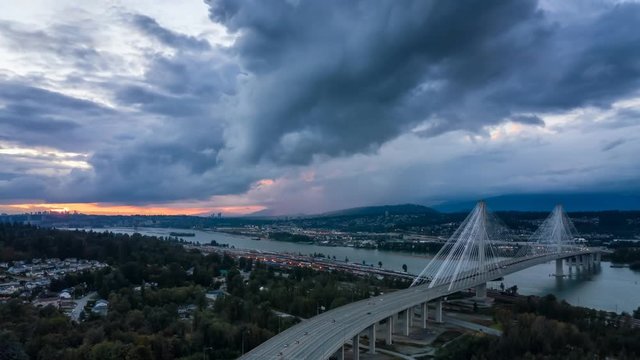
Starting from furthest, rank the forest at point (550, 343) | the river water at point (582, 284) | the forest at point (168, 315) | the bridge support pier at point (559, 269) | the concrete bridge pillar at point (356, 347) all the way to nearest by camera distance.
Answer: the bridge support pier at point (559, 269) < the river water at point (582, 284) < the concrete bridge pillar at point (356, 347) < the forest at point (550, 343) < the forest at point (168, 315)

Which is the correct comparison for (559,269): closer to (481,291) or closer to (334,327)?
(481,291)

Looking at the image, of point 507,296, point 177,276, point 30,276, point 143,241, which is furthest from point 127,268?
point 507,296

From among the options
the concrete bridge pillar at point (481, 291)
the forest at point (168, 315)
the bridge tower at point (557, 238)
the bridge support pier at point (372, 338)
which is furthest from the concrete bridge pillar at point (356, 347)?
the bridge tower at point (557, 238)

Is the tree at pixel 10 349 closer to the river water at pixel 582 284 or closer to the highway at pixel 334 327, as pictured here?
the highway at pixel 334 327

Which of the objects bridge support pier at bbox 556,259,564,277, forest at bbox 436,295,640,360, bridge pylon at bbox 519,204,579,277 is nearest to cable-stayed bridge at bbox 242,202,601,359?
bridge support pier at bbox 556,259,564,277

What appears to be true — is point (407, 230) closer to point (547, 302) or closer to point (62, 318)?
point (547, 302)

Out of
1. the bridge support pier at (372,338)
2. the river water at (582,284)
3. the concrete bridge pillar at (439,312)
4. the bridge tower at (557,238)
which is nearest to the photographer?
the bridge support pier at (372,338)

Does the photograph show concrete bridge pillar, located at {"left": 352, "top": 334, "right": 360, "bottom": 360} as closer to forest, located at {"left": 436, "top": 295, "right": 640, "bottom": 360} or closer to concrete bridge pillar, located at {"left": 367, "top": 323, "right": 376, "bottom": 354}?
concrete bridge pillar, located at {"left": 367, "top": 323, "right": 376, "bottom": 354}

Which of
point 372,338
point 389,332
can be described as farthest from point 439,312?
point 372,338
